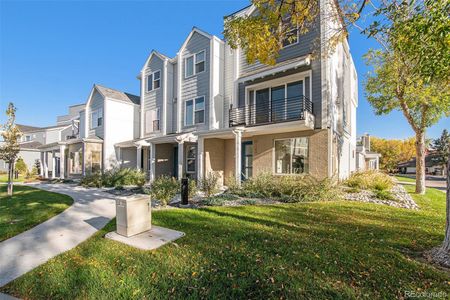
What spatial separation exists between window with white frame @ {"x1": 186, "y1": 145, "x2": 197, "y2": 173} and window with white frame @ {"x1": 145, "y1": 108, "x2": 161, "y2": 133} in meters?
3.87

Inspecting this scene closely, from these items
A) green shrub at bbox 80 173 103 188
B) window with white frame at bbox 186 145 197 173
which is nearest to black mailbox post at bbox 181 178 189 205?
window with white frame at bbox 186 145 197 173

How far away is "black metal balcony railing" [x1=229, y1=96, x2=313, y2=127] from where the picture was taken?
1112cm

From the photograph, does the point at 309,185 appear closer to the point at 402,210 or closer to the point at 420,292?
the point at 402,210

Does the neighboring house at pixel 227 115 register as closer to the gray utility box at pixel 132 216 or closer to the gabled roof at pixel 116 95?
the gabled roof at pixel 116 95

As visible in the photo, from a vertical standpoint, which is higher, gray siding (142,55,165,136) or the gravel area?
gray siding (142,55,165,136)

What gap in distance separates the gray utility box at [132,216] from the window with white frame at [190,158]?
10.7 metres

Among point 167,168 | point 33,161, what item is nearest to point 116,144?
point 167,168

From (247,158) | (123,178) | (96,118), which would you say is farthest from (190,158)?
(96,118)

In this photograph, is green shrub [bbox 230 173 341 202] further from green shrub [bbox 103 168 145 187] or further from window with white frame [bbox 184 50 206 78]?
window with white frame [bbox 184 50 206 78]

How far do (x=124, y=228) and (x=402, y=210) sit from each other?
9115mm

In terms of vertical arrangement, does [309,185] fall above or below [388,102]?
below

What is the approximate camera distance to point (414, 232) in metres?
5.22

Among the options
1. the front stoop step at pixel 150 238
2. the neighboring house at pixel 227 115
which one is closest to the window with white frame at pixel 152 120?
the neighboring house at pixel 227 115

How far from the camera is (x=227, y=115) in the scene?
14.7 m
